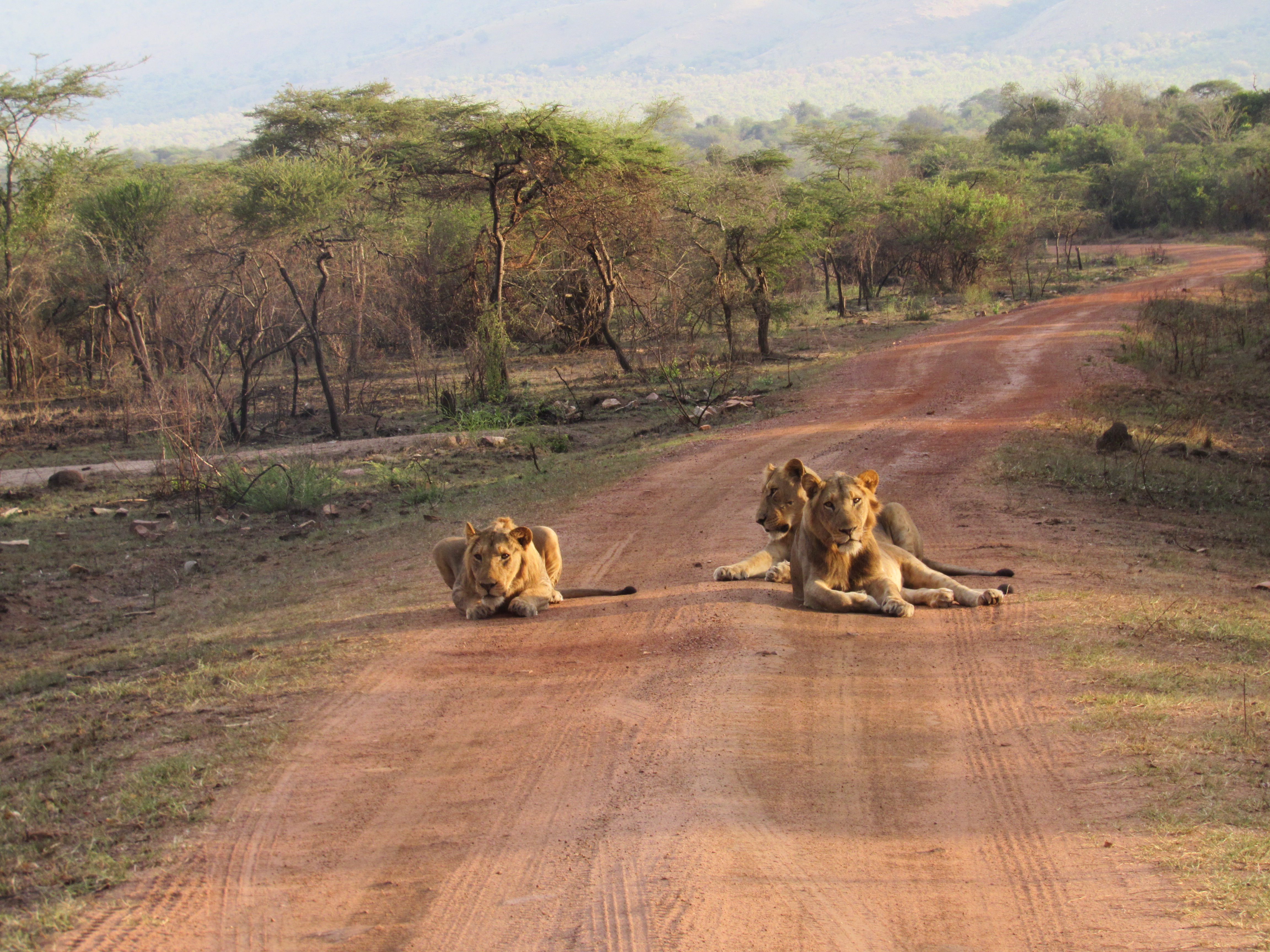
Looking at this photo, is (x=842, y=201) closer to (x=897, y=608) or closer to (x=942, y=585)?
(x=942, y=585)

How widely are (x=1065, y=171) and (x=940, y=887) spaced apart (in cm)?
5434

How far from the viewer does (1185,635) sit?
6.76 m

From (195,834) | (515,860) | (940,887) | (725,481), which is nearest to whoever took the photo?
(940,887)

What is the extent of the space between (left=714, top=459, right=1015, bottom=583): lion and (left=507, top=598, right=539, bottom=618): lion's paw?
1.43 metres

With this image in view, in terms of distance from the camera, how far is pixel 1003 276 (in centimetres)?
4181

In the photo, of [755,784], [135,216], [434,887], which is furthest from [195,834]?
[135,216]

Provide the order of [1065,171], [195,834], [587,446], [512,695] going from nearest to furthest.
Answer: [195,834] → [512,695] → [587,446] → [1065,171]

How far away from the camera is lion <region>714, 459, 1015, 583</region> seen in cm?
766

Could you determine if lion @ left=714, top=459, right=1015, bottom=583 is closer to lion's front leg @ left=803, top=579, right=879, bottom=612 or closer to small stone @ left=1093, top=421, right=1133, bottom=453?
lion's front leg @ left=803, top=579, right=879, bottom=612

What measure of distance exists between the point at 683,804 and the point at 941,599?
3171 millimetres

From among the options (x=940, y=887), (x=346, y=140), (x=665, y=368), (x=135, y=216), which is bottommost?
(x=940, y=887)

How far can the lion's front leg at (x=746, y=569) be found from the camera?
8.13 meters

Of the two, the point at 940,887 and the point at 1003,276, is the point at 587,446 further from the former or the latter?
the point at 1003,276

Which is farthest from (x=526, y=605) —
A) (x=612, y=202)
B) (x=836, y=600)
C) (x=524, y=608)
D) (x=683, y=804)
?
(x=612, y=202)
